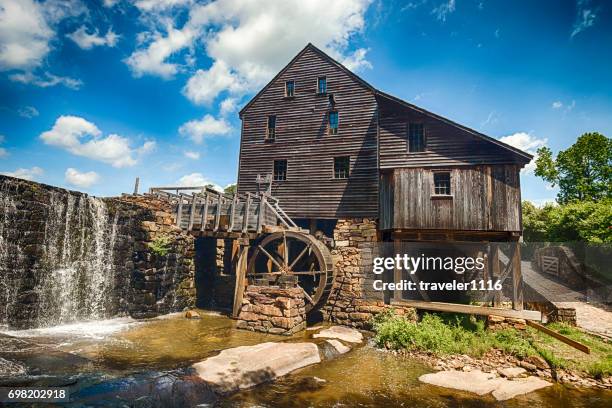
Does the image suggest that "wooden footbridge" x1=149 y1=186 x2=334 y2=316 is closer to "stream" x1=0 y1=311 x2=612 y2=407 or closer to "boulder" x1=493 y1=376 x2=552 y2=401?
"stream" x1=0 y1=311 x2=612 y2=407

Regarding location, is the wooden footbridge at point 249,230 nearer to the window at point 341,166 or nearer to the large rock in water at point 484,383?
the window at point 341,166

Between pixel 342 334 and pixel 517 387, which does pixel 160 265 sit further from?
pixel 517 387

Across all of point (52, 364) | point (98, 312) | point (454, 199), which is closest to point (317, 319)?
point (454, 199)

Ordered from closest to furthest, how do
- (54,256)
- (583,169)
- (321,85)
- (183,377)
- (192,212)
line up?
(183,377)
(54,256)
(192,212)
(321,85)
(583,169)

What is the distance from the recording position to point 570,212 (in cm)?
2014

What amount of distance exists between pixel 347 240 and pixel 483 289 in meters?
6.23

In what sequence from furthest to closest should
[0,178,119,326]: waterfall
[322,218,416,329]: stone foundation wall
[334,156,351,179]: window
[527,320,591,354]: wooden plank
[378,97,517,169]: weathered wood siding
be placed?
[334,156,351,179]: window, [322,218,416,329]: stone foundation wall, [378,97,517,169]: weathered wood siding, [0,178,119,326]: waterfall, [527,320,591,354]: wooden plank

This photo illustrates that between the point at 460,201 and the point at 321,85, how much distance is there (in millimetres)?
8546

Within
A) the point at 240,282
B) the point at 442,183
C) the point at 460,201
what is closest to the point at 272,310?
the point at 240,282

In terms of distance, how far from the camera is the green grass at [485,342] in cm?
848

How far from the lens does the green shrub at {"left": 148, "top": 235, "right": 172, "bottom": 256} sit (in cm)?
1234

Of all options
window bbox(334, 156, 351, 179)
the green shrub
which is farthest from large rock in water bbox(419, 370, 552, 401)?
the green shrub

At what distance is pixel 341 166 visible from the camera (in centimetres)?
1477

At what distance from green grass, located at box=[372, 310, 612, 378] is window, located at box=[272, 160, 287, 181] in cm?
804
